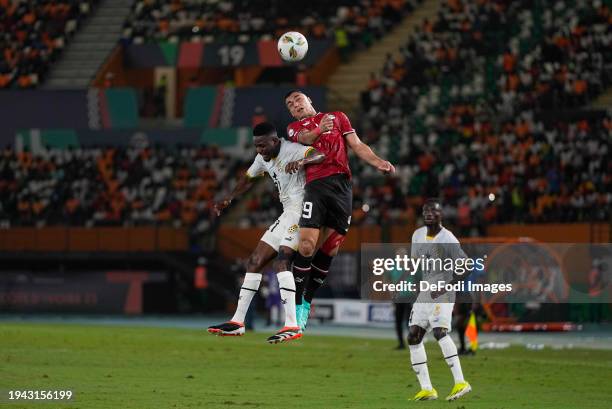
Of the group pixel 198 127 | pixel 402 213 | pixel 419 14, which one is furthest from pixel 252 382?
pixel 419 14

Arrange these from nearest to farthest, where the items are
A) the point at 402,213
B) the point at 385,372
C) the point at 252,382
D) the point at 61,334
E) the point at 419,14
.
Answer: the point at 252,382 < the point at 385,372 < the point at 61,334 < the point at 402,213 < the point at 419,14

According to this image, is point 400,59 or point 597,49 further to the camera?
point 400,59

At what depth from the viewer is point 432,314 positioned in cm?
1962

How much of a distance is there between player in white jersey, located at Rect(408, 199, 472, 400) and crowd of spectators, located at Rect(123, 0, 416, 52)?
110ft

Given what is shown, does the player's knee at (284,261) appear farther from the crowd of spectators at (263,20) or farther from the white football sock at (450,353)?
the crowd of spectators at (263,20)

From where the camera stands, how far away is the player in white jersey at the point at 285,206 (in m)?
14.6

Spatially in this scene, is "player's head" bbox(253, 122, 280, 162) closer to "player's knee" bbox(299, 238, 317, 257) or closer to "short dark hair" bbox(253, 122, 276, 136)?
"short dark hair" bbox(253, 122, 276, 136)

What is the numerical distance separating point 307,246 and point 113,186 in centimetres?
3293

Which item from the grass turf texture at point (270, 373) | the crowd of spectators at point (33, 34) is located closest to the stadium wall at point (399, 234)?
the grass turf texture at point (270, 373)

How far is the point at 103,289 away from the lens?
45.8 meters

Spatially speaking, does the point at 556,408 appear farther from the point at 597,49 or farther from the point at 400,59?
the point at 400,59

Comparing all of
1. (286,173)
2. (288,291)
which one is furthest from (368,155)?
(288,291)

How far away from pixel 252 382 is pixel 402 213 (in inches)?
701

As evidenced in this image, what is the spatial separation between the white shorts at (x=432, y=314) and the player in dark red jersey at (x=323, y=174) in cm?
490
